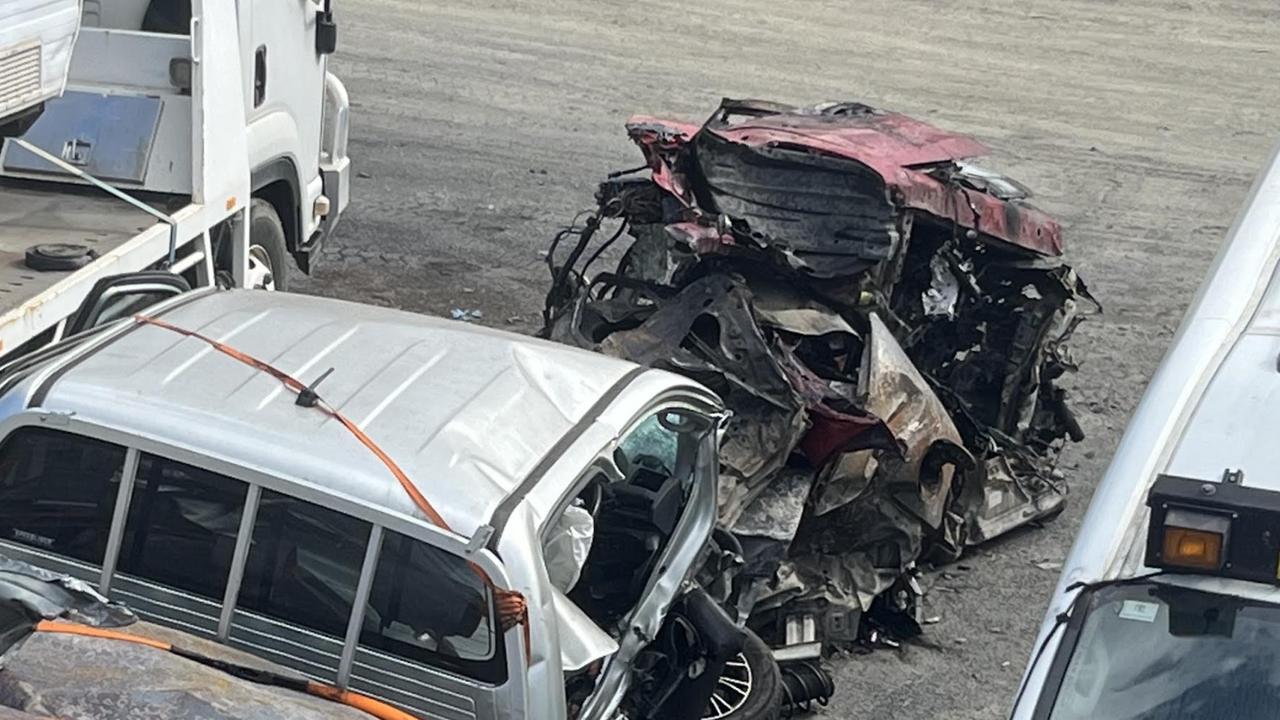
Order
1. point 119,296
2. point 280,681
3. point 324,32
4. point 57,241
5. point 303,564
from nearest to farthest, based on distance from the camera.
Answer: point 280,681
point 303,564
point 119,296
point 57,241
point 324,32

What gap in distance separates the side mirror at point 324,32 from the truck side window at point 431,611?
539 cm

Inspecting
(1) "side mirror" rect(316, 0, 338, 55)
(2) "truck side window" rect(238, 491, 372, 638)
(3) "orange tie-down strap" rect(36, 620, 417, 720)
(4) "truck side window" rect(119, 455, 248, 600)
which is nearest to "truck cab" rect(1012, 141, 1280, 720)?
(3) "orange tie-down strap" rect(36, 620, 417, 720)

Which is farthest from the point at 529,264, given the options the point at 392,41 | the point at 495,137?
the point at 392,41

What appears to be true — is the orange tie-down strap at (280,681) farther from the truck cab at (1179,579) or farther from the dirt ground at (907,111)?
the dirt ground at (907,111)

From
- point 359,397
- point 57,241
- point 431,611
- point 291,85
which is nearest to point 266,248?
point 291,85

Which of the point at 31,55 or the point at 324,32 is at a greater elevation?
the point at 31,55

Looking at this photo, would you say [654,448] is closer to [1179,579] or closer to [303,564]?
[303,564]

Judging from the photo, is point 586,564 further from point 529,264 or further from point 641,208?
point 529,264

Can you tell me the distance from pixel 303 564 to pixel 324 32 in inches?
210

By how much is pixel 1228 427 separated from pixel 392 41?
1507 centimetres

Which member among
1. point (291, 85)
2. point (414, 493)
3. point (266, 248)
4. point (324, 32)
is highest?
point (324, 32)

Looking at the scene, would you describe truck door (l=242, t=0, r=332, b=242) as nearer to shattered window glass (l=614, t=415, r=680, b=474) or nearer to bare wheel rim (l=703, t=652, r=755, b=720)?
shattered window glass (l=614, t=415, r=680, b=474)

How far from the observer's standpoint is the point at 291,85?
8.89 m

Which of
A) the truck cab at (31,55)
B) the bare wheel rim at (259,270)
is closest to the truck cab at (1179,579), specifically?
the truck cab at (31,55)
